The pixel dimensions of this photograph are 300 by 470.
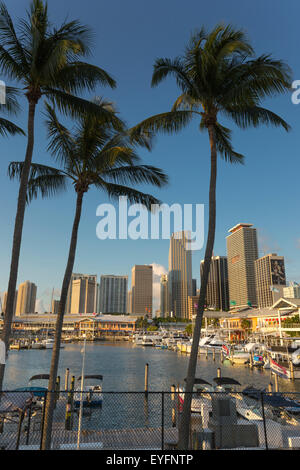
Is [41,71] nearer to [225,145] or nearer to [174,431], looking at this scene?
[225,145]

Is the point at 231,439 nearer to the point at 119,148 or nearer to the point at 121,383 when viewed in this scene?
the point at 119,148

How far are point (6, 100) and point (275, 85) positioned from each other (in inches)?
424

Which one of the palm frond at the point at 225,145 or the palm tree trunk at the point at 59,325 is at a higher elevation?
the palm frond at the point at 225,145

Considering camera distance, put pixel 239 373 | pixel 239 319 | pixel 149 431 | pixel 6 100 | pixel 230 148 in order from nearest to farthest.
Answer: pixel 6 100 → pixel 149 431 → pixel 230 148 → pixel 239 373 → pixel 239 319

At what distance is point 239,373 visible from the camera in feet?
181

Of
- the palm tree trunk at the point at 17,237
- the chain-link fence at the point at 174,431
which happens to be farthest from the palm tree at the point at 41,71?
the chain-link fence at the point at 174,431

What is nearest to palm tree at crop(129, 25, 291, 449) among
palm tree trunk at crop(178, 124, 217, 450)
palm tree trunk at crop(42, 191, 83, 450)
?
palm tree trunk at crop(178, 124, 217, 450)

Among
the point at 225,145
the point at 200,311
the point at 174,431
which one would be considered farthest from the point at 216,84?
the point at 174,431

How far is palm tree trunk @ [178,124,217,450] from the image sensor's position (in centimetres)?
1095

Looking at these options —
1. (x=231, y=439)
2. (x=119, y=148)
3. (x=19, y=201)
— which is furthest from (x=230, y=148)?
(x=231, y=439)

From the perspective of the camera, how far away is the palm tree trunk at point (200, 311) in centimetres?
1095

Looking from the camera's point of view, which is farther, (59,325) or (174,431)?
(174,431)

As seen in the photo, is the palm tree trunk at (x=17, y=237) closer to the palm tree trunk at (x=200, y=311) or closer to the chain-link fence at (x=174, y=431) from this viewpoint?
the chain-link fence at (x=174, y=431)

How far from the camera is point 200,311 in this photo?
12109 millimetres
